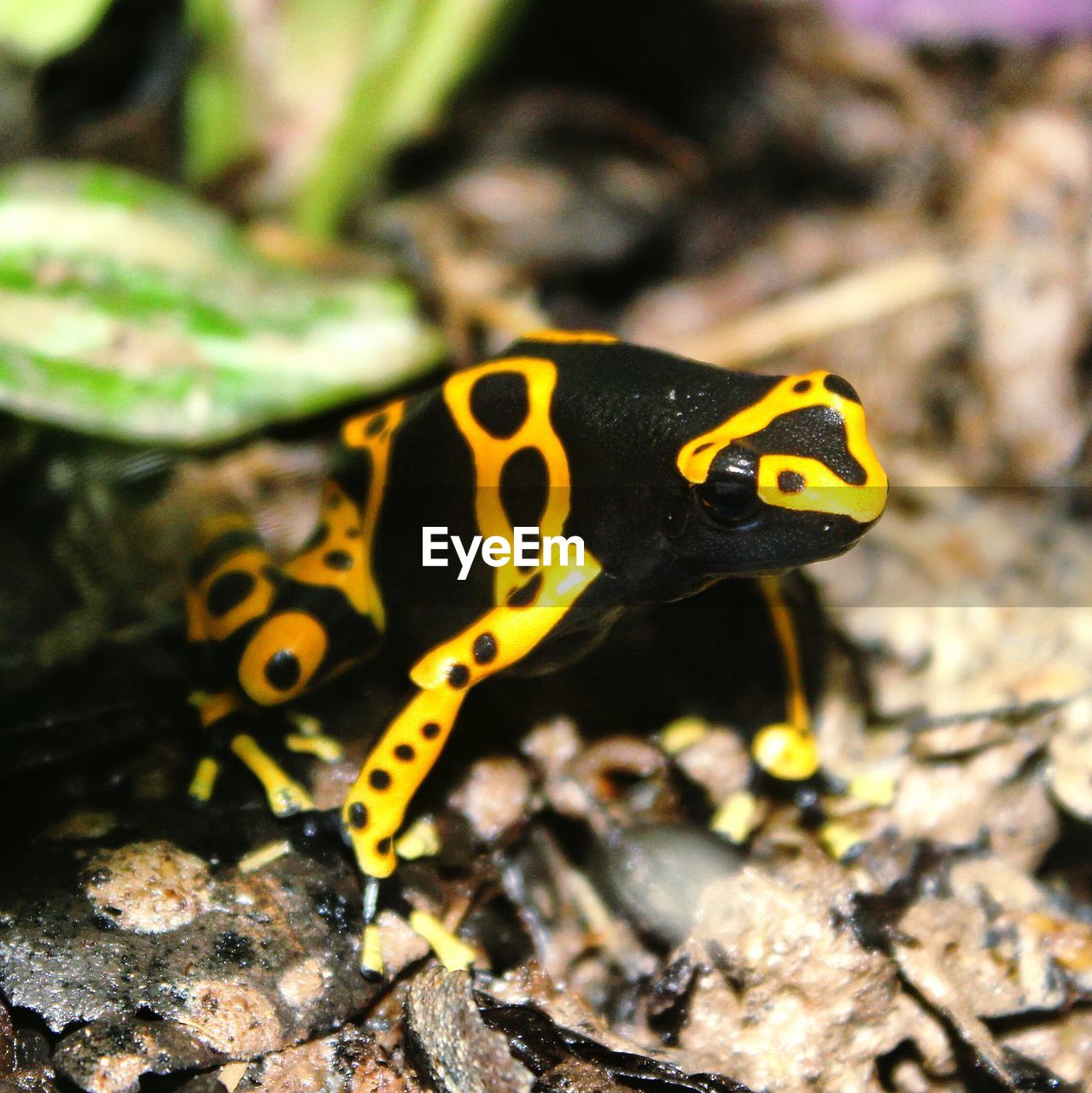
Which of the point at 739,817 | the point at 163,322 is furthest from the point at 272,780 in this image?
the point at 163,322

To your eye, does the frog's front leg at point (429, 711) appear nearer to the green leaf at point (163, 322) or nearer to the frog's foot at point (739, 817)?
the frog's foot at point (739, 817)

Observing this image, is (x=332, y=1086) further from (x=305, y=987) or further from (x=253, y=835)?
(x=253, y=835)

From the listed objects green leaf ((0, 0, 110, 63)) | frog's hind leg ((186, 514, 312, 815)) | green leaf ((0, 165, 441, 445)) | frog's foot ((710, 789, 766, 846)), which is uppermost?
green leaf ((0, 0, 110, 63))

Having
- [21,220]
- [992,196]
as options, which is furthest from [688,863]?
[992,196]

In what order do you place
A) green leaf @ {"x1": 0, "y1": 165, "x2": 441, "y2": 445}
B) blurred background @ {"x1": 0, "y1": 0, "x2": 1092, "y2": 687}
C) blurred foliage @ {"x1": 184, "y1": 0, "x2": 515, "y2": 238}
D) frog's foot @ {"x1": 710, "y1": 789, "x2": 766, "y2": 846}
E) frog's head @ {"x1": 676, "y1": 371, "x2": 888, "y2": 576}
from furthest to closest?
blurred foliage @ {"x1": 184, "y1": 0, "x2": 515, "y2": 238} → blurred background @ {"x1": 0, "y1": 0, "x2": 1092, "y2": 687} → green leaf @ {"x1": 0, "y1": 165, "x2": 441, "y2": 445} → frog's foot @ {"x1": 710, "y1": 789, "x2": 766, "y2": 846} → frog's head @ {"x1": 676, "y1": 371, "x2": 888, "y2": 576}

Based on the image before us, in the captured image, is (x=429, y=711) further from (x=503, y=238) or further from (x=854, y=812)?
(x=503, y=238)

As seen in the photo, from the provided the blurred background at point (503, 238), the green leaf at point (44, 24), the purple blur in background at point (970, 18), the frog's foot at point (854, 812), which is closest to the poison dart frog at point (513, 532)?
the frog's foot at point (854, 812)

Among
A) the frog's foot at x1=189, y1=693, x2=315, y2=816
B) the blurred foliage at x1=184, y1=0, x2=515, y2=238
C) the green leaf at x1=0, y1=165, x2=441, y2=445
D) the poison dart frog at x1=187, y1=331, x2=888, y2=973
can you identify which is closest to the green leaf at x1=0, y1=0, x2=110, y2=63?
the green leaf at x1=0, y1=165, x2=441, y2=445

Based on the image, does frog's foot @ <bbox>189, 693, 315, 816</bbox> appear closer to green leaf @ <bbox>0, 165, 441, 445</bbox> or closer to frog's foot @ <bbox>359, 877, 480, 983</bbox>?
frog's foot @ <bbox>359, 877, 480, 983</bbox>
